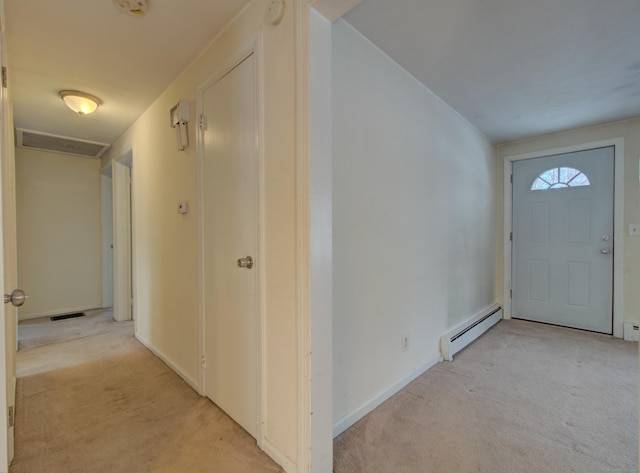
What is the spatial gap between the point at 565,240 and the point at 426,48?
2940 mm

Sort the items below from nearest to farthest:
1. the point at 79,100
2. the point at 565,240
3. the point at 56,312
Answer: the point at 79,100 → the point at 565,240 → the point at 56,312

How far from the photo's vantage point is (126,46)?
1875mm

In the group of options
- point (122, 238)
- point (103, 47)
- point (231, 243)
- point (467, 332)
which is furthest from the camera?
point (122, 238)

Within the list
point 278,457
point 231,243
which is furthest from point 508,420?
point 231,243

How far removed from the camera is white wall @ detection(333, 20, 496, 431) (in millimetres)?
1704

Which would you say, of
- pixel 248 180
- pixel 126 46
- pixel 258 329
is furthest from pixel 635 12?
pixel 126 46

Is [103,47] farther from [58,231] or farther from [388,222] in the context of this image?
[58,231]

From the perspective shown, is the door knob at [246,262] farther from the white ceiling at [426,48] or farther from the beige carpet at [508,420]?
the white ceiling at [426,48]

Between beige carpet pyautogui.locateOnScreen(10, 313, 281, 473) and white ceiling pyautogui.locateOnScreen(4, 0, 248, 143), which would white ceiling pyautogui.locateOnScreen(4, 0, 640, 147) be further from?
beige carpet pyautogui.locateOnScreen(10, 313, 281, 473)

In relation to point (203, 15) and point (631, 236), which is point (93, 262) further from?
point (631, 236)

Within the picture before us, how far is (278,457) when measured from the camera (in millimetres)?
1436

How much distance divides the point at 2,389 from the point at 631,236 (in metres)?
4.61

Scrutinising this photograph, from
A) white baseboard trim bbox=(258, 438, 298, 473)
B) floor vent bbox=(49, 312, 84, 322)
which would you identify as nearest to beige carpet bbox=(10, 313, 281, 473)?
white baseboard trim bbox=(258, 438, 298, 473)

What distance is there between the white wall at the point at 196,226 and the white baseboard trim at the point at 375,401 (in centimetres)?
39
